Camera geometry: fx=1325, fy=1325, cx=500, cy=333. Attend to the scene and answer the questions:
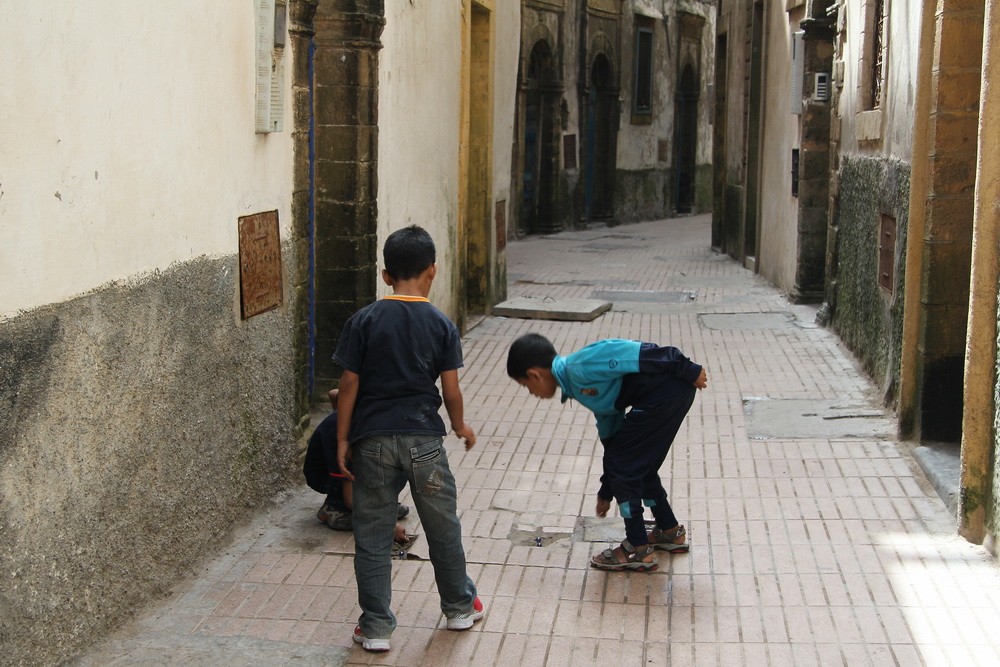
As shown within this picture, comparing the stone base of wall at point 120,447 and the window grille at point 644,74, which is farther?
the window grille at point 644,74

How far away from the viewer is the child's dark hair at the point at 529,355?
4.65 meters

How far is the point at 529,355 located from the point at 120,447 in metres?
1.43

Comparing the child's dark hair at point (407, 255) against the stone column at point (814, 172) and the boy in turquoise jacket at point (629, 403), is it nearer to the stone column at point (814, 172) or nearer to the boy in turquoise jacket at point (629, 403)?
the boy in turquoise jacket at point (629, 403)

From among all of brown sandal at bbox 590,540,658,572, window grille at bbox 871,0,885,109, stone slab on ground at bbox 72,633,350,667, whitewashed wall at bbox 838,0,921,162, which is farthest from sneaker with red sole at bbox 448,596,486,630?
window grille at bbox 871,0,885,109

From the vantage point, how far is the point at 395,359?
4328 millimetres

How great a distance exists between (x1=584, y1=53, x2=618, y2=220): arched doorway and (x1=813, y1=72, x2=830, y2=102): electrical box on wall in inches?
512

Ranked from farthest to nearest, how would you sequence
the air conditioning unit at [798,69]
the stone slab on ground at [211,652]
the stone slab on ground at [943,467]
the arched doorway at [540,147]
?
the arched doorway at [540,147] → the air conditioning unit at [798,69] → the stone slab on ground at [943,467] → the stone slab on ground at [211,652]

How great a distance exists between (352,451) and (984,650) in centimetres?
220

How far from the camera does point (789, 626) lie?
4.63 metres

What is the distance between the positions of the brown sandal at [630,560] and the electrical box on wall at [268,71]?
2416 mm

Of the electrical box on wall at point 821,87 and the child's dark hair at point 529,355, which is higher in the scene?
the electrical box on wall at point 821,87

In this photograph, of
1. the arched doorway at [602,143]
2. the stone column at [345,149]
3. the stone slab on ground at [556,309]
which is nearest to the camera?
the stone column at [345,149]

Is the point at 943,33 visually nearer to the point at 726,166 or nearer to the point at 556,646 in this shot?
the point at 556,646

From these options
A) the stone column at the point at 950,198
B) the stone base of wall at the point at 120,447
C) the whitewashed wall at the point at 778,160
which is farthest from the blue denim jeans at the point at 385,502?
the whitewashed wall at the point at 778,160
